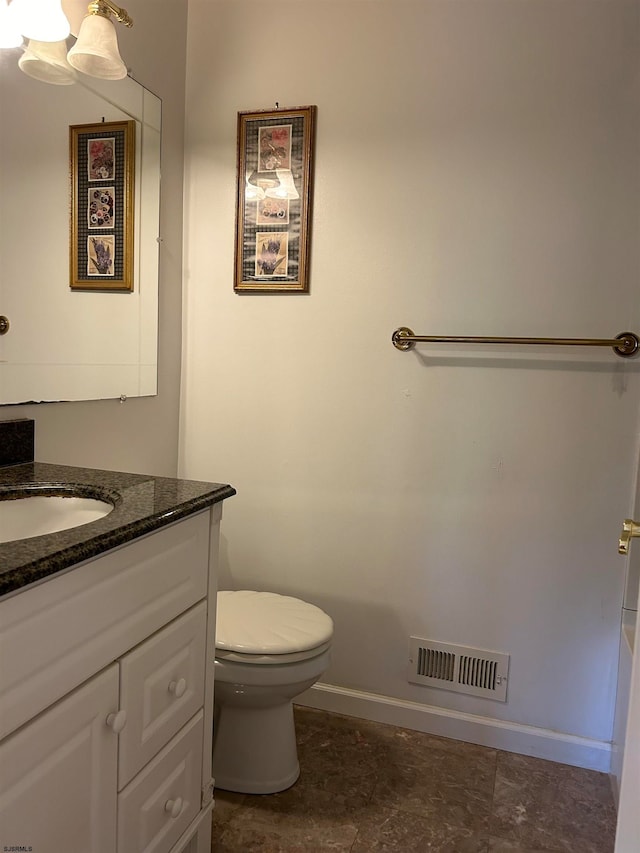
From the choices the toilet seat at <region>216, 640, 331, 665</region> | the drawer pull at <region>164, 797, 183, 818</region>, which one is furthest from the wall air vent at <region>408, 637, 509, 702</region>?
the drawer pull at <region>164, 797, 183, 818</region>

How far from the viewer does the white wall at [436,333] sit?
5.49 ft

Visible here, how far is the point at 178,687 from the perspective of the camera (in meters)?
1.17

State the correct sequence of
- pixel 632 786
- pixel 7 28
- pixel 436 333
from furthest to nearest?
pixel 436 333, pixel 7 28, pixel 632 786

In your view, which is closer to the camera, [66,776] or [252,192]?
[66,776]

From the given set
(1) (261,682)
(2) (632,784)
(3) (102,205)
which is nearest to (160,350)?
(3) (102,205)

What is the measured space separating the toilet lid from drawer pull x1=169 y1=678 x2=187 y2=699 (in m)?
0.29

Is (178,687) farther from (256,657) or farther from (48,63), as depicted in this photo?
(48,63)

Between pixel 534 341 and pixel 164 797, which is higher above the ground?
pixel 534 341

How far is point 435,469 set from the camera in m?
1.84

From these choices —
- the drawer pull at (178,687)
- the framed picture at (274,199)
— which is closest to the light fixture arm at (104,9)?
the framed picture at (274,199)

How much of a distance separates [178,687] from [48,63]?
53.8 inches

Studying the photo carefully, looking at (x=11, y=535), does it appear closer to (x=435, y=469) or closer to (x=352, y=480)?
(x=352, y=480)

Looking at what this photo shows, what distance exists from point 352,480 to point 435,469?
26cm

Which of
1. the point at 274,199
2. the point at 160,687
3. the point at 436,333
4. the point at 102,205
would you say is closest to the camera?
the point at 160,687
